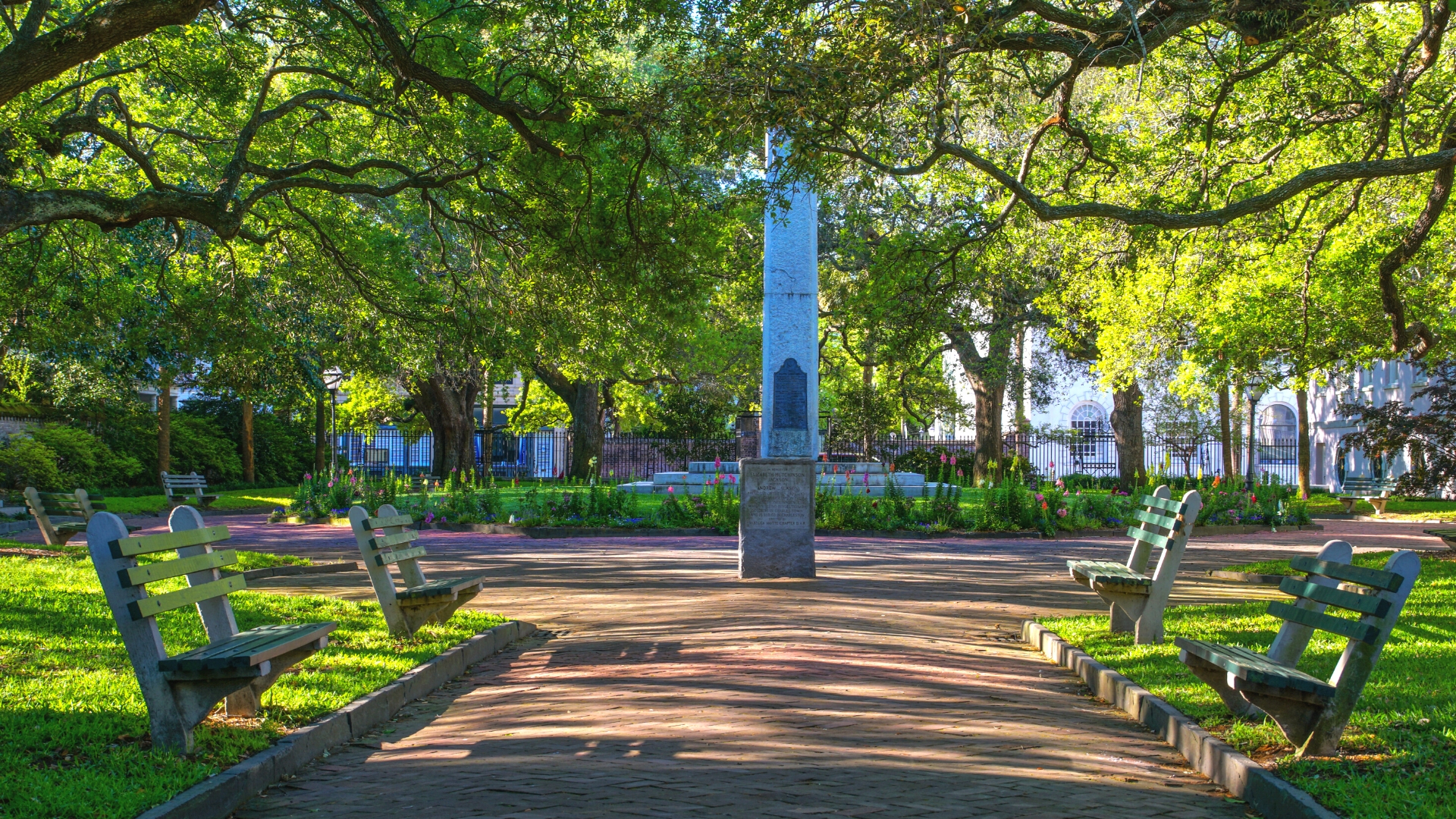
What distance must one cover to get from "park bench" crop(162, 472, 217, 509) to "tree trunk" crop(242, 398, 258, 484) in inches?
322

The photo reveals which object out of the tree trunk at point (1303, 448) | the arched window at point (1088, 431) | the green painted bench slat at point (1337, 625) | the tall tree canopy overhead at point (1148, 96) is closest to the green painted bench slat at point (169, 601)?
the green painted bench slat at point (1337, 625)

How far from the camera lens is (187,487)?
2838cm

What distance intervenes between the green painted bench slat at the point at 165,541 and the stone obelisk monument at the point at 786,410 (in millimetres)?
7242

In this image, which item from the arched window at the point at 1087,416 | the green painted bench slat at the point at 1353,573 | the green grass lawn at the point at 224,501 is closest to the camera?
the green painted bench slat at the point at 1353,573

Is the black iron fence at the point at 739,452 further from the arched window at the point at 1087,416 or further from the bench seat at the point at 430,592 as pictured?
the bench seat at the point at 430,592

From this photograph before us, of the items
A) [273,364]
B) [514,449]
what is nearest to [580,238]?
[273,364]

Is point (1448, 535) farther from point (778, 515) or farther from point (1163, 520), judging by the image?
point (778, 515)

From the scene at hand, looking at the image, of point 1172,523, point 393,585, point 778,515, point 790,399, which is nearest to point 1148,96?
point 790,399

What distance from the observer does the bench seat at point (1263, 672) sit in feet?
15.8

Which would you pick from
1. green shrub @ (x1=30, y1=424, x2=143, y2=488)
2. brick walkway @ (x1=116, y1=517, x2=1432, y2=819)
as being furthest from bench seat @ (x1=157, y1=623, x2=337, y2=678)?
green shrub @ (x1=30, y1=424, x2=143, y2=488)

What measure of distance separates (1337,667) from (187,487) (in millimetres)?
28435

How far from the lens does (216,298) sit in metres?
16.5

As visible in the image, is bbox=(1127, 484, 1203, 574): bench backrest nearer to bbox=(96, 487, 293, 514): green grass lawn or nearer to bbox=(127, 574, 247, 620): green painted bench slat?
bbox=(127, 574, 247, 620): green painted bench slat

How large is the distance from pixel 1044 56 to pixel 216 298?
12.0 m
